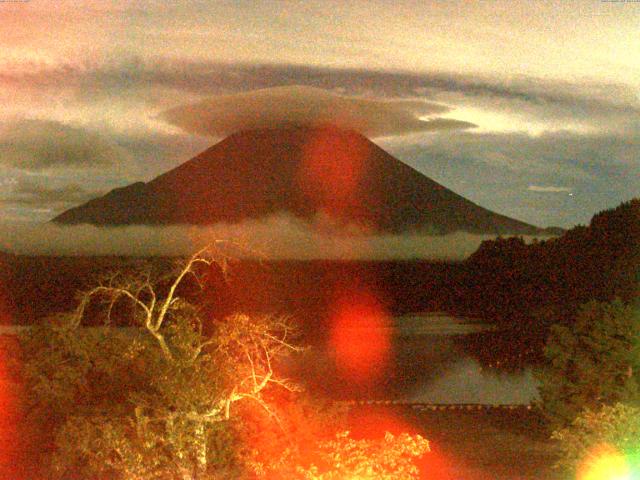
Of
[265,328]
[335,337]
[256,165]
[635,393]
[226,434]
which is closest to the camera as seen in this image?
[265,328]

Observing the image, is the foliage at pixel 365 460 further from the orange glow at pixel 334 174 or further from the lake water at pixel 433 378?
the orange glow at pixel 334 174

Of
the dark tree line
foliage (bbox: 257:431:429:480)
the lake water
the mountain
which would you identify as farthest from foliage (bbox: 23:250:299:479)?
the mountain

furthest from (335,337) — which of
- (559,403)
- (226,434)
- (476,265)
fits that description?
(226,434)

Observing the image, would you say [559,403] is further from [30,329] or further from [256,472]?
[30,329]

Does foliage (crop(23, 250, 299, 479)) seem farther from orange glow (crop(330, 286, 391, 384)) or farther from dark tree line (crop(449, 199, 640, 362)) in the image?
dark tree line (crop(449, 199, 640, 362))

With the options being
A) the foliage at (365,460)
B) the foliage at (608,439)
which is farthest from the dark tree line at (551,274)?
the foliage at (365,460)

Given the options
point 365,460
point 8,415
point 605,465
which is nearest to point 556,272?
point 605,465
